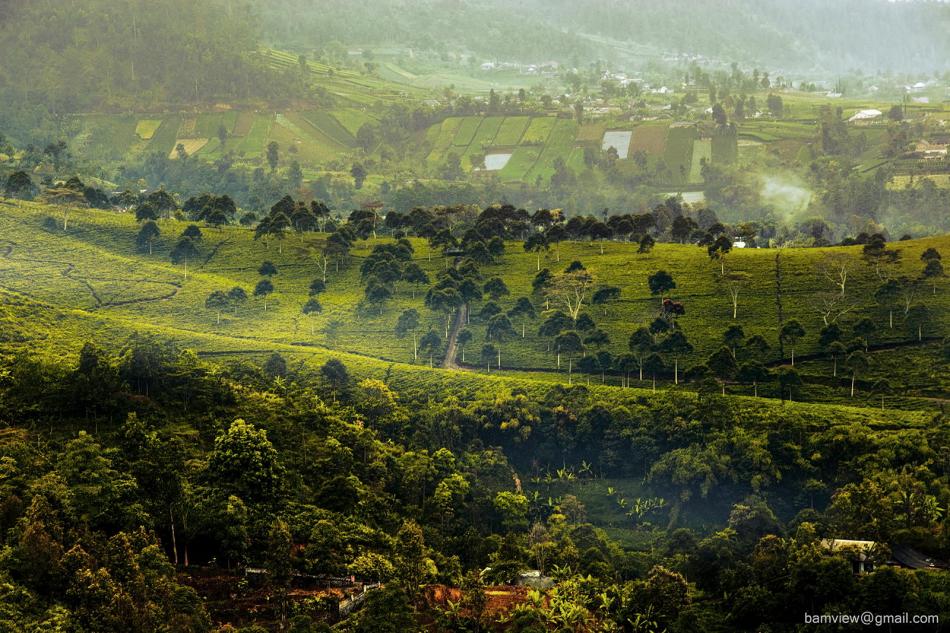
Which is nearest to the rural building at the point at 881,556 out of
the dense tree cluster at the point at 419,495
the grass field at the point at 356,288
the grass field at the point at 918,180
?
the dense tree cluster at the point at 419,495

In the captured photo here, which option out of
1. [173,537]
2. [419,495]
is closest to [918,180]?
[419,495]

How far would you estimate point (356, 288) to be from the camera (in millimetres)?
112438

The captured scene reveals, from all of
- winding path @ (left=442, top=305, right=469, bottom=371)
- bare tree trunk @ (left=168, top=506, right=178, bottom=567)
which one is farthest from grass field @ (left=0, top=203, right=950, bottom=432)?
bare tree trunk @ (left=168, top=506, right=178, bottom=567)

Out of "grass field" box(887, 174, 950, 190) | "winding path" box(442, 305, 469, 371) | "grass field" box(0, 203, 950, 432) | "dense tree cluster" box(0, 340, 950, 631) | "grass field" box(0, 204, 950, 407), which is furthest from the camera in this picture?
"grass field" box(887, 174, 950, 190)

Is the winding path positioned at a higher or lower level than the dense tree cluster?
higher

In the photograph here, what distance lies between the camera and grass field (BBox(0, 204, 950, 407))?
9612 cm

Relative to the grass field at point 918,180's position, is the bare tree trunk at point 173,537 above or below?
below

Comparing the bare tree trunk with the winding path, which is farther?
the winding path

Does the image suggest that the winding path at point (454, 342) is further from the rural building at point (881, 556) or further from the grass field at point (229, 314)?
the rural building at point (881, 556)

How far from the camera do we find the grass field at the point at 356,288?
96.1m

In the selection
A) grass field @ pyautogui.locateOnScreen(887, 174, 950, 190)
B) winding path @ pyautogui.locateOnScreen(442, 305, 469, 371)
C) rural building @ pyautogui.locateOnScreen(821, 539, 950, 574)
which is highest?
grass field @ pyautogui.locateOnScreen(887, 174, 950, 190)

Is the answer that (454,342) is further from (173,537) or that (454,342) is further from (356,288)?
(173,537)

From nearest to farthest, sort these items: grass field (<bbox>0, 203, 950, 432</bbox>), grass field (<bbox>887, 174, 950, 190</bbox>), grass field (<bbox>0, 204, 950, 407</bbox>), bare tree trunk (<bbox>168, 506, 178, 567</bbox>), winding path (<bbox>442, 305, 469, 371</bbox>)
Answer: bare tree trunk (<bbox>168, 506, 178, 567</bbox>)
grass field (<bbox>0, 203, 950, 432</bbox>)
grass field (<bbox>0, 204, 950, 407</bbox>)
winding path (<bbox>442, 305, 469, 371</bbox>)
grass field (<bbox>887, 174, 950, 190</bbox>)

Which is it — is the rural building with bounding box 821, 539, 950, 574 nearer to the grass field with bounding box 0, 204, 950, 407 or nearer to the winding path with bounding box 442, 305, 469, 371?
the grass field with bounding box 0, 204, 950, 407
